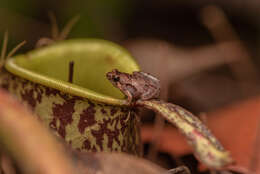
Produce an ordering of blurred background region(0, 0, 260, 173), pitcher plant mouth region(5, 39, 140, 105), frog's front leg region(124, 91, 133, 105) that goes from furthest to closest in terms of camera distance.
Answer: blurred background region(0, 0, 260, 173) < pitcher plant mouth region(5, 39, 140, 105) < frog's front leg region(124, 91, 133, 105)

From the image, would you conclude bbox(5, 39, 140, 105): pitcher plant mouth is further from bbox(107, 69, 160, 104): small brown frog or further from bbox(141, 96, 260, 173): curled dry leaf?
bbox(141, 96, 260, 173): curled dry leaf

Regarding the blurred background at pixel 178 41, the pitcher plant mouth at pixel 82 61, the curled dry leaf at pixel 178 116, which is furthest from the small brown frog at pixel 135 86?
the blurred background at pixel 178 41

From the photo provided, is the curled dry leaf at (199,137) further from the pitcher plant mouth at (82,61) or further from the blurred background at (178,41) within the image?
the blurred background at (178,41)

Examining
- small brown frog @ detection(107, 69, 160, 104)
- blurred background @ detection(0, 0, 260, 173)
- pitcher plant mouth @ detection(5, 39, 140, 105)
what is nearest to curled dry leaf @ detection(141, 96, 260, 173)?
blurred background @ detection(0, 0, 260, 173)

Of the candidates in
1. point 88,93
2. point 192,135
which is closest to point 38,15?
point 88,93

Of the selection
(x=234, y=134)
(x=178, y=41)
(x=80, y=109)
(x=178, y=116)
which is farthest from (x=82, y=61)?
(x=178, y=41)

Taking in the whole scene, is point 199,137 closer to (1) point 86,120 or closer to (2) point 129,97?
(2) point 129,97
